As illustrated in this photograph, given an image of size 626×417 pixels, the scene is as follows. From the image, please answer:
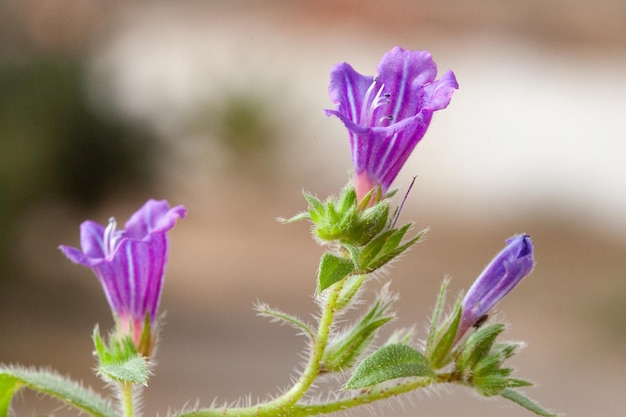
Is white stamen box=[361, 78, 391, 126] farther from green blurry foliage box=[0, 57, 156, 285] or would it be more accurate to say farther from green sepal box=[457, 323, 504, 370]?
green blurry foliage box=[0, 57, 156, 285]

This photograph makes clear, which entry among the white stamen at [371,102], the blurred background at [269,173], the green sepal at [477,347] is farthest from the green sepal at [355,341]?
the blurred background at [269,173]

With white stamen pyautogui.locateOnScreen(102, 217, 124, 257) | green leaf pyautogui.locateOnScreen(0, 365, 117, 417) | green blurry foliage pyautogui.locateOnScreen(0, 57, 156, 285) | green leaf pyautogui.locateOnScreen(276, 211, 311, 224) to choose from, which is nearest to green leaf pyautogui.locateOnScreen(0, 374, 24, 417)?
green leaf pyautogui.locateOnScreen(0, 365, 117, 417)

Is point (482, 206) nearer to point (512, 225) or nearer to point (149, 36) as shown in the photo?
point (512, 225)

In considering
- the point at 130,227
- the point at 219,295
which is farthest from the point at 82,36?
the point at 130,227

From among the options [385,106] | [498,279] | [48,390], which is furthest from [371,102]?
[48,390]

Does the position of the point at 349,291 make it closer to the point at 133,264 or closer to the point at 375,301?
the point at 375,301

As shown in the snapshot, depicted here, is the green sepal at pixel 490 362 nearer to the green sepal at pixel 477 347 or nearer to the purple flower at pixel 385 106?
the green sepal at pixel 477 347
